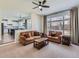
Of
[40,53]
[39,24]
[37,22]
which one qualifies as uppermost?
[37,22]

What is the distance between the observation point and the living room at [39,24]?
15.1 ft

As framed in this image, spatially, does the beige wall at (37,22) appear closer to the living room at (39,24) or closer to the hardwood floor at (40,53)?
the living room at (39,24)

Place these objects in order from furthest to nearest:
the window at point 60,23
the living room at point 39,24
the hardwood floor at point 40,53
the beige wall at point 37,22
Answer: the beige wall at point 37,22, the window at point 60,23, the living room at point 39,24, the hardwood floor at point 40,53

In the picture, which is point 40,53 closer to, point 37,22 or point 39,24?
point 37,22

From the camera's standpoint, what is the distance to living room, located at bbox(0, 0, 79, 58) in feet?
15.1

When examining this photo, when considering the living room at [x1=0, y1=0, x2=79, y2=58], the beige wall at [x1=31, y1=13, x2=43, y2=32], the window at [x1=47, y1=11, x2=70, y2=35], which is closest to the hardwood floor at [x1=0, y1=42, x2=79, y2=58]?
the living room at [x1=0, y1=0, x2=79, y2=58]

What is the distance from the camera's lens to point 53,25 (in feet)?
23.0

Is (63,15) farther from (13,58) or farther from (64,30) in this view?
(13,58)

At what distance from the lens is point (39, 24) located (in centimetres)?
741

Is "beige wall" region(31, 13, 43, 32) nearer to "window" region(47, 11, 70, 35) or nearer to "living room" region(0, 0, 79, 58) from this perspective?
"living room" region(0, 0, 79, 58)

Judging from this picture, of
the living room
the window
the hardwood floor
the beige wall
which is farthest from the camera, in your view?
the beige wall

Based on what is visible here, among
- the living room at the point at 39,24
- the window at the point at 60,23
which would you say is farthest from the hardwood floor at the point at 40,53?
the window at the point at 60,23

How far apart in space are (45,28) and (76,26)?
10.0 feet

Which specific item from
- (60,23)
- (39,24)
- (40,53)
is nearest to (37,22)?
Answer: (39,24)
